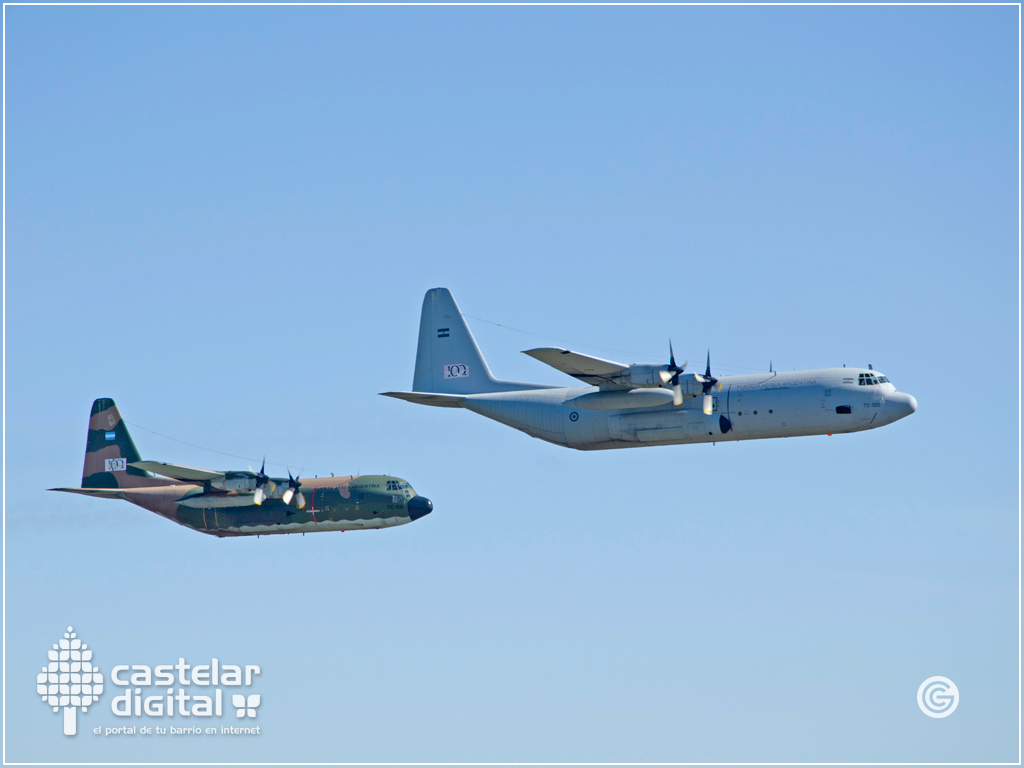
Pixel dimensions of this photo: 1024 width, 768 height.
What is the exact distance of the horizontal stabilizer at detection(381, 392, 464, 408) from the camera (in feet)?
195

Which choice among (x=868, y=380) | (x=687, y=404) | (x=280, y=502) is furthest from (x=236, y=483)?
(x=868, y=380)

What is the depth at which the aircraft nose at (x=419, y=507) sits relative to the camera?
62.8m

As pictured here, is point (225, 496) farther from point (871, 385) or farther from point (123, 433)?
point (871, 385)

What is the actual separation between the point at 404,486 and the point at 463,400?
5429mm

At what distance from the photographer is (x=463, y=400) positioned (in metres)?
61.3

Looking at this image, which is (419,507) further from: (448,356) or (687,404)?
(687,404)

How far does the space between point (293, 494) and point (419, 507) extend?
19.7 ft

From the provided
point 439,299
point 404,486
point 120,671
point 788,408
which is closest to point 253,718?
point 120,671

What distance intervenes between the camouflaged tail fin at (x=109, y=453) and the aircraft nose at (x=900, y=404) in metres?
36.9

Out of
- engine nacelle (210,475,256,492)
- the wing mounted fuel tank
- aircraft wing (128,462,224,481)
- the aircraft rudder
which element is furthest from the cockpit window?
aircraft wing (128,462,224,481)

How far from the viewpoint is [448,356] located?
63781 mm

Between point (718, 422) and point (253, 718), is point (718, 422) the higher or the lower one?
the higher one

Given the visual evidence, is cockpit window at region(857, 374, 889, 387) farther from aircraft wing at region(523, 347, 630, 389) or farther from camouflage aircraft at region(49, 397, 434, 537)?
camouflage aircraft at region(49, 397, 434, 537)

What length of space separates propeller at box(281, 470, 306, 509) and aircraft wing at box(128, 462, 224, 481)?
3.30 meters
